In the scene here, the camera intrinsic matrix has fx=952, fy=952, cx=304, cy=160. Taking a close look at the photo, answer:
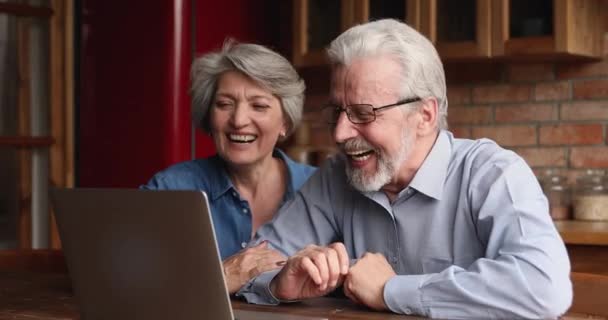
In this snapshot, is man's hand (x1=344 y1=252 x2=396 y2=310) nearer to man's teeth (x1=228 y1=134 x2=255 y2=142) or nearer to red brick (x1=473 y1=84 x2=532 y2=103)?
man's teeth (x1=228 y1=134 x2=255 y2=142)

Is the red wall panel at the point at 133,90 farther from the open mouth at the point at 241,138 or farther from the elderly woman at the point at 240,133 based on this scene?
the open mouth at the point at 241,138

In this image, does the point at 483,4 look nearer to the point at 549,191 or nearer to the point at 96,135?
the point at 549,191

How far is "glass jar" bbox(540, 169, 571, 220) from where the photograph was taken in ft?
12.0

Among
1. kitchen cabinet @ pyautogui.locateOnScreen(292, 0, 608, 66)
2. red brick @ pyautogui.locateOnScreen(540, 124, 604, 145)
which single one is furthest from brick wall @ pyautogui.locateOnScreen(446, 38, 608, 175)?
kitchen cabinet @ pyautogui.locateOnScreen(292, 0, 608, 66)

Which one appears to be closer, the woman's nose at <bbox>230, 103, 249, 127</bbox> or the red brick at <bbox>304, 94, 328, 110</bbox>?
the woman's nose at <bbox>230, 103, 249, 127</bbox>

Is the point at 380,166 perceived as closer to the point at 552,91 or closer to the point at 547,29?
the point at 547,29

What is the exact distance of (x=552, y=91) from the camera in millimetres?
3799

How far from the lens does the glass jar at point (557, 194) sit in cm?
364

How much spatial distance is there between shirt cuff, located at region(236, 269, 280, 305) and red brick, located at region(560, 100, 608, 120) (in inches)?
86.3

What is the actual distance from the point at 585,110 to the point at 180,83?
159cm

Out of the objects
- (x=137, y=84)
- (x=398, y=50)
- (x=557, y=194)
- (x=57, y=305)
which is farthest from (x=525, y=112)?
(x=57, y=305)

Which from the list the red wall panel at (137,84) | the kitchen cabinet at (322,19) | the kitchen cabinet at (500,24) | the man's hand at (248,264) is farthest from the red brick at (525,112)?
the man's hand at (248,264)

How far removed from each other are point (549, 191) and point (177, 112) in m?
1.48

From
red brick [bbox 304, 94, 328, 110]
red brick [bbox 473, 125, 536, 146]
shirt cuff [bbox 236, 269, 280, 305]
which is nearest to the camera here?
shirt cuff [bbox 236, 269, 280, 305]
